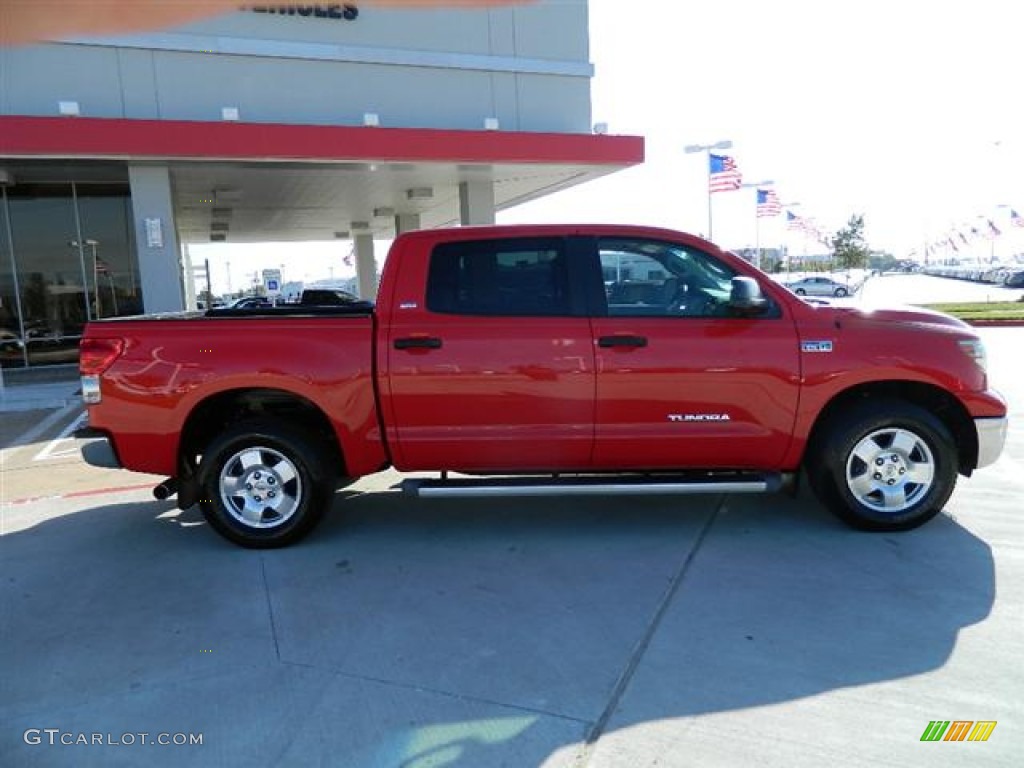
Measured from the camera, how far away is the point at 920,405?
4.83m

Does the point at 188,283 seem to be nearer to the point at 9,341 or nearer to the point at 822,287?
the point at 9,341

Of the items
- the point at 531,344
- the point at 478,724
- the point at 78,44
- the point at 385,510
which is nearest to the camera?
the point at 478,724

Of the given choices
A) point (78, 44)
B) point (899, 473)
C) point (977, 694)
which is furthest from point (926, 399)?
point (78, 44)

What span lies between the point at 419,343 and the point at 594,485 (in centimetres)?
136

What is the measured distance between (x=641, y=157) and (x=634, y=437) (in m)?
11.9

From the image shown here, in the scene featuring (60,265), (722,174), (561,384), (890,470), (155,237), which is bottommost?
(890,470)

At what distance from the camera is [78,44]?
12852 millimetres

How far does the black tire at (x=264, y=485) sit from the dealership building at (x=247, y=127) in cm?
958

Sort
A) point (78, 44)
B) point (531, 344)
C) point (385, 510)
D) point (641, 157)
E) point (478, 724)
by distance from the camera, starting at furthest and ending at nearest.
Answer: point (641, 157)
point (78, 44)
point (385, 510)
point (531, 344)
point (478, 724)

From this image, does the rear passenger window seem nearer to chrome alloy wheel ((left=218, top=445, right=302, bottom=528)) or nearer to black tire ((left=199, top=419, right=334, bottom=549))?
black tire ((left=199, top=419, right=334, bottom=549))

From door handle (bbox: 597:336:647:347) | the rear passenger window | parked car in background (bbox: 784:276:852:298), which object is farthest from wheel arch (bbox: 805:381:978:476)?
parked car in background (bbox: 784:276:852:298)

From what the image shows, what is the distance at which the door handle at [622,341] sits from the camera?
15.0 ft

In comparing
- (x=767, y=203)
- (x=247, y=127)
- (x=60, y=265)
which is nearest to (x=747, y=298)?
(x=247, y=127)

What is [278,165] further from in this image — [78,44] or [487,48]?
[487,48]
